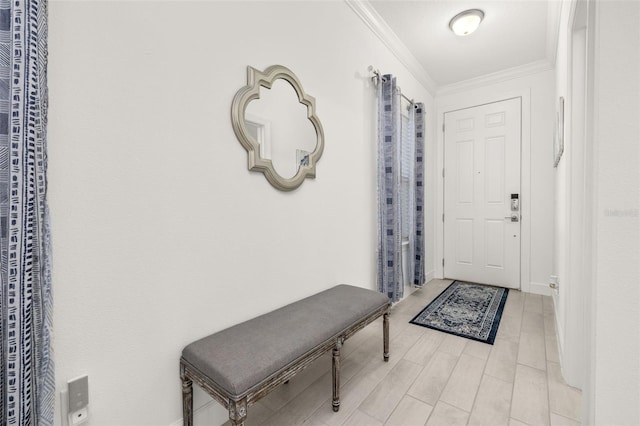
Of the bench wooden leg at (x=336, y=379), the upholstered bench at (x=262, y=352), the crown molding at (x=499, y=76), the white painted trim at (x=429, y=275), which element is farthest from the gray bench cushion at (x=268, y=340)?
the crown molding at (x=499, y=76)

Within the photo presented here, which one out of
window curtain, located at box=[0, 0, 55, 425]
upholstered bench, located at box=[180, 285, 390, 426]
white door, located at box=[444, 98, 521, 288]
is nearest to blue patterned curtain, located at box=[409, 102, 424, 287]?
white door, located at box=[444, 98, 521, 288]

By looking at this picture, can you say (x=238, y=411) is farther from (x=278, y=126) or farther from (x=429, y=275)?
(x=429, y=275)

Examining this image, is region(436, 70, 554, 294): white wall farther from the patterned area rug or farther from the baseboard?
the patterned area rug

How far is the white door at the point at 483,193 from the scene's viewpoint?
141 inches

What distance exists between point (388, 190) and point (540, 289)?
249cm

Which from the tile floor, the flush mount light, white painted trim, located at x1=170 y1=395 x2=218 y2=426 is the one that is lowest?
the tile floor

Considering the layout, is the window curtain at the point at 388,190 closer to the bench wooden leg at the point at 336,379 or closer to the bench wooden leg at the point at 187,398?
the bench wooden leg at the point at 336,379

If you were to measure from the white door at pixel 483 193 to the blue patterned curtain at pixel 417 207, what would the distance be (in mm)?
871

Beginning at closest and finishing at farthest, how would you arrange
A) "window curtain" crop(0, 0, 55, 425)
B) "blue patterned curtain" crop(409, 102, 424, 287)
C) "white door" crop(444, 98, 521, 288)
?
1. "window curtain" crop(0, 0, 55, 425)
2. "blue patterned curtain" crop(409, 102, 424, 287)
3. "white door" crop(444, 98, 521, 288)

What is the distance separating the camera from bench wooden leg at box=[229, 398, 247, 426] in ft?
3.37

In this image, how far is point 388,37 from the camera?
2779mm

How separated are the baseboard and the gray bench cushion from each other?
2.83m

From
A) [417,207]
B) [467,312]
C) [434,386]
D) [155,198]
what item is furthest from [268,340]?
[417,207]

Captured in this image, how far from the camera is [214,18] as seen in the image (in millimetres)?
1369
